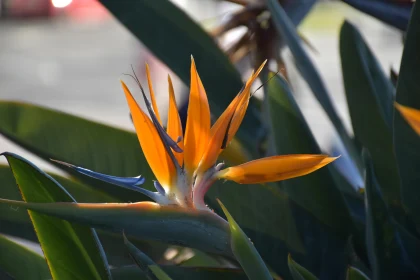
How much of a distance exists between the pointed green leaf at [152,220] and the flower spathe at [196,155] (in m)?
0.02

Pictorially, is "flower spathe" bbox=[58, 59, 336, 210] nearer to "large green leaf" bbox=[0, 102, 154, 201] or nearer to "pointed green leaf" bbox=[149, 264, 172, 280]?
"pointed green leaf" bbox=[149, 264, 172, 280]

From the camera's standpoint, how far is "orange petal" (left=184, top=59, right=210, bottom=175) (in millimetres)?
481

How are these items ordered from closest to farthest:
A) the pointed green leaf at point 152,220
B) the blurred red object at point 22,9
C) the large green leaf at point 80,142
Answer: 1. the pointed green leaf at point 152,220
2. the large green leaf at point 80,142
3. the blurred red object at point 22,9

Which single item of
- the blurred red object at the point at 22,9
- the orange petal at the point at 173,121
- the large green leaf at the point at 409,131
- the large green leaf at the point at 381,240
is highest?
the blurred red object at the point at 22,9

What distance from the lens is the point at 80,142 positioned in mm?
729

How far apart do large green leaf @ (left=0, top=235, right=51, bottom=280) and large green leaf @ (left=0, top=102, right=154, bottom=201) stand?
0.35 feet

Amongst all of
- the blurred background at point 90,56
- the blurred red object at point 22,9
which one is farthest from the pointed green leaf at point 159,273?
the blurred red object at point 22,9

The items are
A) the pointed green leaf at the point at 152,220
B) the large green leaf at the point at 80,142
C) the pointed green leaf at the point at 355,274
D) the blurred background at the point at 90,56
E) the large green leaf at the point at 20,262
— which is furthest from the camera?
the blurred background at the point at 90,56

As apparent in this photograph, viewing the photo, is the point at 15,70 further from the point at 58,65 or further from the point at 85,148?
the point at 85,148

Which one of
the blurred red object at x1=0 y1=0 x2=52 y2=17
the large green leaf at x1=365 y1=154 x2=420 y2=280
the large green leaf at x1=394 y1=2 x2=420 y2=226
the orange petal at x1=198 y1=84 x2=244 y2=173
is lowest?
the large green leaf at x1=365 y1=154 x2=420 y2=280

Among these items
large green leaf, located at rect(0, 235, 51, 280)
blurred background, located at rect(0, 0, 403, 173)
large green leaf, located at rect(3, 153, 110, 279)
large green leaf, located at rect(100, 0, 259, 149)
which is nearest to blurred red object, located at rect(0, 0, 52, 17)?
blurred background, located at rect(0, 0, 403, 173)

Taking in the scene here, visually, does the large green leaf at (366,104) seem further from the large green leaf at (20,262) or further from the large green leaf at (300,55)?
the large green leaf at (20,262)

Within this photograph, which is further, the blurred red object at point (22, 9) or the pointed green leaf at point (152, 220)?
the blurred red object at point (22, 9)

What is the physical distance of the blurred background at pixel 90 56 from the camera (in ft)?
18.7
